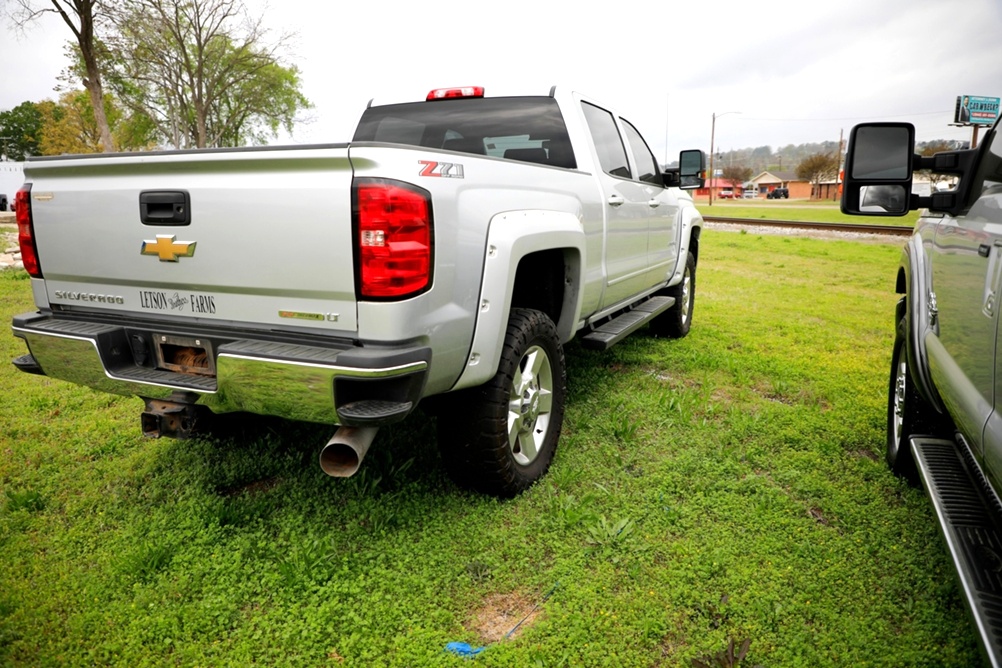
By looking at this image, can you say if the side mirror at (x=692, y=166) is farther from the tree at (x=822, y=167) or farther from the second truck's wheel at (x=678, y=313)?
the tree at (x=822, y=167)

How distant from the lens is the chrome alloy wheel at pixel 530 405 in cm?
318

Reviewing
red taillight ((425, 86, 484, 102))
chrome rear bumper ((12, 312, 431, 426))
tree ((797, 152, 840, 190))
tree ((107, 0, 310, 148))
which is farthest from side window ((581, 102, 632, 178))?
tree ((797, 152, 840, 190))

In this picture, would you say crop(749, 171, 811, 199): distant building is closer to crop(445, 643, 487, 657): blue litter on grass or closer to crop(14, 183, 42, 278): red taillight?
crop(14, 183, 42, 278): red taillight

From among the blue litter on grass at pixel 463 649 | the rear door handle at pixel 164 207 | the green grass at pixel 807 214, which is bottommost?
the blue litter on grass at pixel 463 649

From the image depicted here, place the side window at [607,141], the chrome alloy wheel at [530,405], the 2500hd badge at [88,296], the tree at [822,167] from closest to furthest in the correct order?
the 2500hd badge at [88,296] < the chrome alloy wheel at [530,405] < the side window at [607,141] < the tree at [822,167]

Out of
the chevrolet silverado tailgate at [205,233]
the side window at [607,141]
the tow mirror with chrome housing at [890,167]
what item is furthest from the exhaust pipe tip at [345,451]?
the side window at [607,141]

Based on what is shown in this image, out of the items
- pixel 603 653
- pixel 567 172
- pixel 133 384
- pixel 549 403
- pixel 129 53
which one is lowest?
pixel 603 653

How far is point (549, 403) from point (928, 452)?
1.66m

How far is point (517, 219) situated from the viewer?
116 inches

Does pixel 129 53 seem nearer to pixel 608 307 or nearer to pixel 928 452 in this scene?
pixel 608 307

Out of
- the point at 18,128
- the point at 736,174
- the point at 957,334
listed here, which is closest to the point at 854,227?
the point at 957,334

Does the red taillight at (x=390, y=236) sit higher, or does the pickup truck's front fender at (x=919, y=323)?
the red taillight at (x=390, y=236)

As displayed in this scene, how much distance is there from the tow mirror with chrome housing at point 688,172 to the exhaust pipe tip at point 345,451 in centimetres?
395

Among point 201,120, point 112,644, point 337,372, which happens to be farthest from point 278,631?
point 201,120
